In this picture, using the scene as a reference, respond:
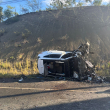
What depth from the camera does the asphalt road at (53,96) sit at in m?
4.08

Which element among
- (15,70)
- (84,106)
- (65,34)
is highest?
(65,34)

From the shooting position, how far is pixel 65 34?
2066 cm

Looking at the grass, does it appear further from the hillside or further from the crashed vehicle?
the hillside

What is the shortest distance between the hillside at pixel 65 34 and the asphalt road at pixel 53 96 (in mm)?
8882

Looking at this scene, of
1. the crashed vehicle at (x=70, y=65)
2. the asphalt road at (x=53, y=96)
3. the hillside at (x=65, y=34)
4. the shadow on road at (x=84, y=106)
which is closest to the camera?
the shadow on road at (x=84, y=106)

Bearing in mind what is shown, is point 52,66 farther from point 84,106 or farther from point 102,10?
point 102,10

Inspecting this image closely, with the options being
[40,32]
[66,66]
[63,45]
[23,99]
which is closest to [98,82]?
[66,66]

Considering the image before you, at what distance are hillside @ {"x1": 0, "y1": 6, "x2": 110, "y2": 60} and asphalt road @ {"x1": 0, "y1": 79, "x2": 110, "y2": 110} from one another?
350 inches

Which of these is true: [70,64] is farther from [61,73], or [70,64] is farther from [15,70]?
[15,70]

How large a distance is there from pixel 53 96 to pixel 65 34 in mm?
17082

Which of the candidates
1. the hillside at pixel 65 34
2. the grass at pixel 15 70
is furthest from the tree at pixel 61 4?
the grass at pixel 15 70

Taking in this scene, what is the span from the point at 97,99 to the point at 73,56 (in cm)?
351

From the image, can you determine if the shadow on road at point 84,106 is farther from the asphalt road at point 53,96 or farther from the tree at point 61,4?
the tree at point 61,4

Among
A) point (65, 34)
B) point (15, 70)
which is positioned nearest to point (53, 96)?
point (15, 70)
